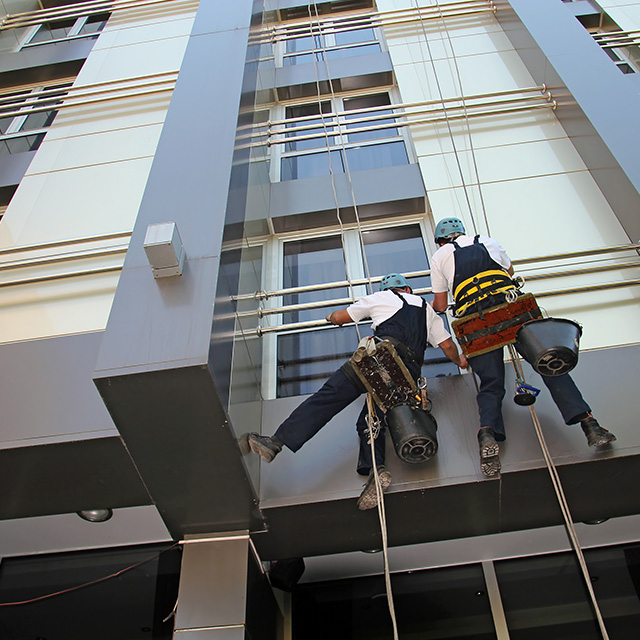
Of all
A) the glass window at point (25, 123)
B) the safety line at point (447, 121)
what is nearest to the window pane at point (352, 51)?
the safety line at point (447, 121)

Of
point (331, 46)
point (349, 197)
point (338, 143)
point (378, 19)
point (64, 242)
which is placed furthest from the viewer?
point (331, 46)

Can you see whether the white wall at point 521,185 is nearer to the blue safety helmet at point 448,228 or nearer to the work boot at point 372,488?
the blue safety helmet at point 448,228

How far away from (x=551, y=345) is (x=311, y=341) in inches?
93.4

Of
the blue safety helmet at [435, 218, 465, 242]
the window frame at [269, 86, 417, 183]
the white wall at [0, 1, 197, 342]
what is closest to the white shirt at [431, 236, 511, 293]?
the blue safety helmet at [435, 218, 465, 242]

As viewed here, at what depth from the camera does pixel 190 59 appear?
5.96 meters

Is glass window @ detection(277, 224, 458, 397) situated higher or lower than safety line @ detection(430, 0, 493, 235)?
lower

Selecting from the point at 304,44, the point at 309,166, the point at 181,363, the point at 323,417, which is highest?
the point at 181,363

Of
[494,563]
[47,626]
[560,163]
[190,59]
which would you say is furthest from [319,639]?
[190,59]

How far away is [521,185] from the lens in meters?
6.01

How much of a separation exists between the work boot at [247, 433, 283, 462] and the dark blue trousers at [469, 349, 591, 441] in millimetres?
1320

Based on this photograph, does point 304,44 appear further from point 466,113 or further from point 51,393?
point 51,393

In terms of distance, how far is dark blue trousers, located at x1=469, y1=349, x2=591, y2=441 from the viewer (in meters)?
3.73

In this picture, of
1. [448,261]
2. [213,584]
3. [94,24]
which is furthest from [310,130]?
[94,24]

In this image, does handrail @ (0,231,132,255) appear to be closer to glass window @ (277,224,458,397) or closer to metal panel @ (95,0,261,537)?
metal panel @ (95,0,261,537)
